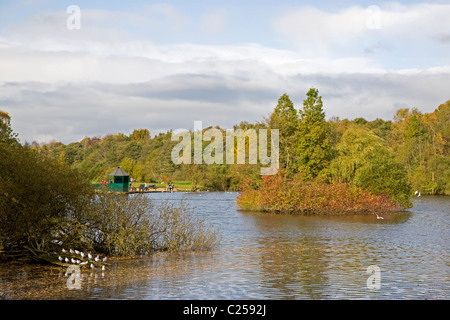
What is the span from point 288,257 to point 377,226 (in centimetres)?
1426

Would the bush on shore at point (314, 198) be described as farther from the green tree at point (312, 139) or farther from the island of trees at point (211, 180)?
the green tree at point (312, 139)

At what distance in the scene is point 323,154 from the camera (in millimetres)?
47156

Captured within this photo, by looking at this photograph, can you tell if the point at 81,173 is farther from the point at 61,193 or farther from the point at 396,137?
the point at 396,137

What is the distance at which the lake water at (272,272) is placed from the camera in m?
14.0

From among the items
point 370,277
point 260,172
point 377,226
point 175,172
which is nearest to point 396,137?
point 175,172

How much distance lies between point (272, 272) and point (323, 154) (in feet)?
102

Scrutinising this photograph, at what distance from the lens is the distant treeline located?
45.6 m

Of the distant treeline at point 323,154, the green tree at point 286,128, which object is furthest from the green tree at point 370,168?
the green tree at point 286,128

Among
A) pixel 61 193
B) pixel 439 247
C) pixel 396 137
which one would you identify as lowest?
pixel 439 247

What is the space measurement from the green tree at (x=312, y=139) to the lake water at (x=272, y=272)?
19.4 m

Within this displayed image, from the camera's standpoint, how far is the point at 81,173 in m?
19.2

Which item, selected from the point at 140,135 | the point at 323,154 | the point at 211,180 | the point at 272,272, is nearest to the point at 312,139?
the point at 323,154
